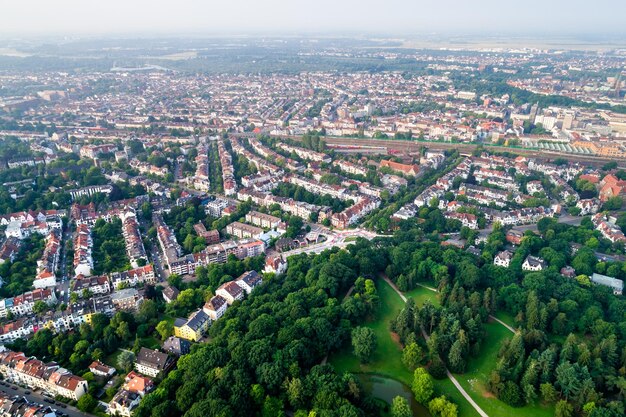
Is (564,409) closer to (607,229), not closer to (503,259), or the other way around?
(503,259)

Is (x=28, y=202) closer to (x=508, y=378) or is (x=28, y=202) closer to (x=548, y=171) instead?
→ (x=508, y=378)

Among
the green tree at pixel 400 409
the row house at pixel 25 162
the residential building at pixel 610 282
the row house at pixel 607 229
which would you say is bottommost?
the green tree at pixel 400 409

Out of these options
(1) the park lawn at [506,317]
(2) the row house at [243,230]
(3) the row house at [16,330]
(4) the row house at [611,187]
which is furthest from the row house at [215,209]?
(4) the row house at [611,187]

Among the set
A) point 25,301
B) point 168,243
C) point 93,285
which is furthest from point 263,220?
point 25,301

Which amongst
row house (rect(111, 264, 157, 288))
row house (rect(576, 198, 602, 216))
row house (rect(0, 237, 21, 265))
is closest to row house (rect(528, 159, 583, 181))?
row house (rect(576, 198, 602, 216))

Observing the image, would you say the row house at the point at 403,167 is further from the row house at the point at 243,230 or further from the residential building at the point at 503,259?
the row house at the point at 243,230

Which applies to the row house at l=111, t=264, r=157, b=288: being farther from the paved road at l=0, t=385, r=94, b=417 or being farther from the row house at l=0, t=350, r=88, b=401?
the paved road at l=0, t=385, r=94, b=417
